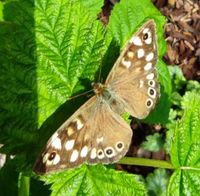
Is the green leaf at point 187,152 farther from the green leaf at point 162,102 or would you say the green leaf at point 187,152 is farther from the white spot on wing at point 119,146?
the green leaf at point 162,102

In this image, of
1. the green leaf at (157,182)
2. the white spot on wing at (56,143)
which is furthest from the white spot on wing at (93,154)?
the green leaf at (157,182)

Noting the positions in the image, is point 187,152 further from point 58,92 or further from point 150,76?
point 58,92

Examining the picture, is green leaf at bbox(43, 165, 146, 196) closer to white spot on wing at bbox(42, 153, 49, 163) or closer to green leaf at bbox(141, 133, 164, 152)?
white spot on wing at bbox(42, 153, 49, 163)

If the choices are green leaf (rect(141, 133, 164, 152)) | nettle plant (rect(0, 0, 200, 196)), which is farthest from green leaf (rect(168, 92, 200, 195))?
Result: green leaf (rect(141, 133, 164, 152))

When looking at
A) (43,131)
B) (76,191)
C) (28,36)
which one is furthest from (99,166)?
(28,36)

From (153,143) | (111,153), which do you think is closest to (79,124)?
(111,153)

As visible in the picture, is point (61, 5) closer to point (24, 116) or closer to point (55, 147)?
point (24, 116)
